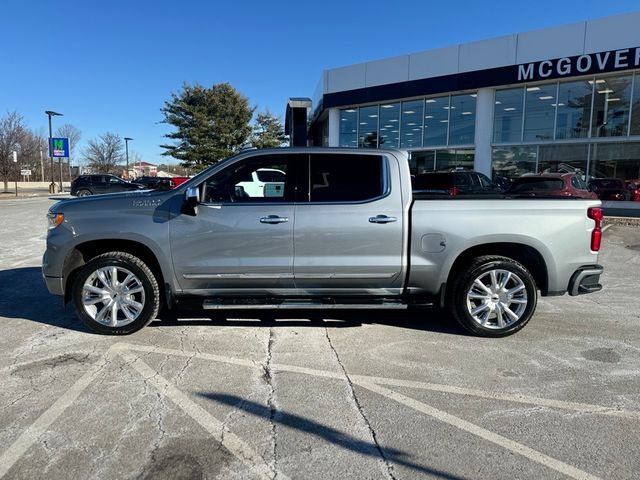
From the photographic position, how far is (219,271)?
4668 millimetres

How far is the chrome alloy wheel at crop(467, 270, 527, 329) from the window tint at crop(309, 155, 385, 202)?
4.63 feet

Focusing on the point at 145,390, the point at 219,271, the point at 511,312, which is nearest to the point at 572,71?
the point at 511,312

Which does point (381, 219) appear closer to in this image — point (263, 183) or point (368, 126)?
point (263, 183)

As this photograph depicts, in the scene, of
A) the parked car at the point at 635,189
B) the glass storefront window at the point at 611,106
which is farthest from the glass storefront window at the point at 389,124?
the parked car at the point at 635,189

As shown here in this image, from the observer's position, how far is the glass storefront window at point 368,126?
25.4 metres

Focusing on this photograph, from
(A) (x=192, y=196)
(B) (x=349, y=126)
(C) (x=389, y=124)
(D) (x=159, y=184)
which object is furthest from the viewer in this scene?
(B) (x=349, y=126)

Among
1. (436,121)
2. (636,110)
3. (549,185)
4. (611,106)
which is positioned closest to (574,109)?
(611,106)

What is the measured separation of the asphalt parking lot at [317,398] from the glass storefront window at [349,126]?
71.5ft

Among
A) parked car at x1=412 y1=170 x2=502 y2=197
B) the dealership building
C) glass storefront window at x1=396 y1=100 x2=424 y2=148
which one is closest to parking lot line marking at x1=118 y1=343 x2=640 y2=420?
parked car at x1=412 y1=170 x2=502 y2=197

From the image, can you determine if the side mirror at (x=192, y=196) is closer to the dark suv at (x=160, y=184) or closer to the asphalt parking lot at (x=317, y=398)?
the dark suv at (x=160, y=184)

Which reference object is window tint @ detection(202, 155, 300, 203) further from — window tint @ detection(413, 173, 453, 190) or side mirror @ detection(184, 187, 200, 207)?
window tint @ detection(413, 173, 453, 190)

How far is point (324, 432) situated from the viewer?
9.92 feet

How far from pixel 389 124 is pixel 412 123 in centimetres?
136

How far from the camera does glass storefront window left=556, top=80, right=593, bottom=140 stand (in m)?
19.5
